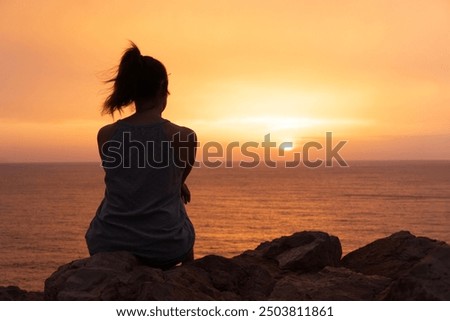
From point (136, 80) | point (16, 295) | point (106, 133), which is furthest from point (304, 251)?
point (16, 295)

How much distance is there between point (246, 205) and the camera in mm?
100000

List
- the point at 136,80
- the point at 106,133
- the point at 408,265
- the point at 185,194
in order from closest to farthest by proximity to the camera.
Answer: the point at 136,80, the point at 106,133, the point at 185,194, the point at 408,265

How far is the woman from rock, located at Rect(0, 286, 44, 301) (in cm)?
131

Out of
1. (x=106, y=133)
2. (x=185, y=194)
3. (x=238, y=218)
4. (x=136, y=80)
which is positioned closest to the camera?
(x=136, y=80)

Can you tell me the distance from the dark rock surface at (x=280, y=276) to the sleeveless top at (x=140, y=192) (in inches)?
8.3

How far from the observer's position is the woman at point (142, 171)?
4.81 meters

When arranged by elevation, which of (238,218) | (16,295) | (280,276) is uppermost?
(280,276)

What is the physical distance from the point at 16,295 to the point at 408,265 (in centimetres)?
385

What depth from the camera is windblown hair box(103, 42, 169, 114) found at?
470 centimetres

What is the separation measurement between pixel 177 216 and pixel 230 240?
60566 millimetres

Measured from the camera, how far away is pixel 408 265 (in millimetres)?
5590

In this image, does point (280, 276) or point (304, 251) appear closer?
point (280, 276)

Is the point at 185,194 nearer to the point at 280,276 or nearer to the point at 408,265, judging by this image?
the point at 280,276

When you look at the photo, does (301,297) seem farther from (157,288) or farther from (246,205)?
(246,205)
